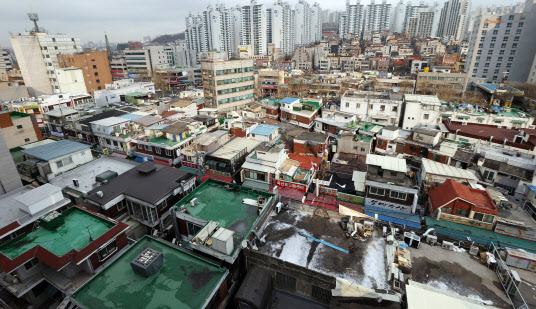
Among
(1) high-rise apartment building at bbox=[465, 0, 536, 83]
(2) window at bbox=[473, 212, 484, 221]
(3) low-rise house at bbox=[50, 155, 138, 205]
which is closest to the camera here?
(2) window at bbox=[473, 212, 484, 221]

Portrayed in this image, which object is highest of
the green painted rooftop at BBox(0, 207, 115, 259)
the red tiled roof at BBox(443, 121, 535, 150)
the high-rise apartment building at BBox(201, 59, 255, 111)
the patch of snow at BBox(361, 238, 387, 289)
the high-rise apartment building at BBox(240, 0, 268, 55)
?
the high-rise apartment building at BBox(240, 0, 268, 55)

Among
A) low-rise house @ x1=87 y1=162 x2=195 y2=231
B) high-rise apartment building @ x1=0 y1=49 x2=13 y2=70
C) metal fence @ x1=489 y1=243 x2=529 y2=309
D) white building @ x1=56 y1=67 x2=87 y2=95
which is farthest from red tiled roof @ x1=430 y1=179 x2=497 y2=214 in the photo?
high-rise apartment building @ x1=0 y1=49 x2=13 y2=70

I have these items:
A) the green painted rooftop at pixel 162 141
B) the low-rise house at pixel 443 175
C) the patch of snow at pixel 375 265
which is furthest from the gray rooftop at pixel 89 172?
the low-rise house at pixel 443 175

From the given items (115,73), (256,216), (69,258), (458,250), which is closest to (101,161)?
(69,258)

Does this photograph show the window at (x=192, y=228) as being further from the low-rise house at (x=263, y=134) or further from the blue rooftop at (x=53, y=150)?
the blue rooftop at (x=53, y=150)

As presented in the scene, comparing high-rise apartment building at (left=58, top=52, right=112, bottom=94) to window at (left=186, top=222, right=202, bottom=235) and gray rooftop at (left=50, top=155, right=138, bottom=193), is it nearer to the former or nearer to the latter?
gray rooftop at (left=50, top=155, right=138, bottom=193)

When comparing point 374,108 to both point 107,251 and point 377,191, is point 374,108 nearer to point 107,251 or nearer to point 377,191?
point 377,191

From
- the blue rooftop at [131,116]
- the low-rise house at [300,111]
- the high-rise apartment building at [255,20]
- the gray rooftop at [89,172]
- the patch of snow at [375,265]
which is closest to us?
the patch of snow at [375,265]
